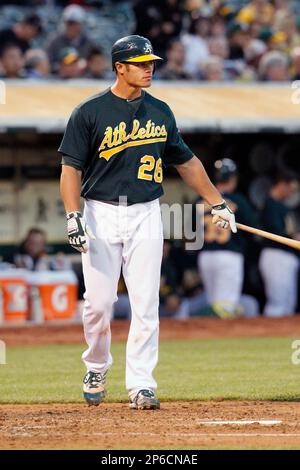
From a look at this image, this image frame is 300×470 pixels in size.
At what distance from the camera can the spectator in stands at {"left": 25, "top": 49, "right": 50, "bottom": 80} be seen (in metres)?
13.4

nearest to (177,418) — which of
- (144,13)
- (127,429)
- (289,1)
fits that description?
(127,429)

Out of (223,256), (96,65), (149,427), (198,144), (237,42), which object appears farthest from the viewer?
(237,42)

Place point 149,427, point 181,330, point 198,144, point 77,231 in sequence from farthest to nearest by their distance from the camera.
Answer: point 198,144 → point 181,330 → point 77,231 → point 149,427

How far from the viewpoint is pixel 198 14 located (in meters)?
16.0

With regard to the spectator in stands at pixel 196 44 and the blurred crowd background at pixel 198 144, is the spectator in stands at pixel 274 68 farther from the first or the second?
the spectator in stands at pixel 196 44

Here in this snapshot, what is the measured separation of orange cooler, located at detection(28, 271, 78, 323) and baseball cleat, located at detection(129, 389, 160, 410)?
259 inches

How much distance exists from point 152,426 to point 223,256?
24.3ft

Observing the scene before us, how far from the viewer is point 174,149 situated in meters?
6.71

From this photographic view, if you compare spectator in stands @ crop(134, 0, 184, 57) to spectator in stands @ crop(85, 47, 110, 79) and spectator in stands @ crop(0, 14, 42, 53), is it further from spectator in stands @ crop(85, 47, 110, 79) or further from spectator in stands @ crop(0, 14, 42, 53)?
spectator in stands @ crop(0, 14, 42, 53)

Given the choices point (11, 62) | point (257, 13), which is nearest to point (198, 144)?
point (11, 62)

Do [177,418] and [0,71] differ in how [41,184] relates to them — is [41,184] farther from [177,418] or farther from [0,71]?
[177,418]

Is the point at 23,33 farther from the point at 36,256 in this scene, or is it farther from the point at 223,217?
the point at 223,217

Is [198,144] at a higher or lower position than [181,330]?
higher

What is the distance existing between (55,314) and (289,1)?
7.54 metres
